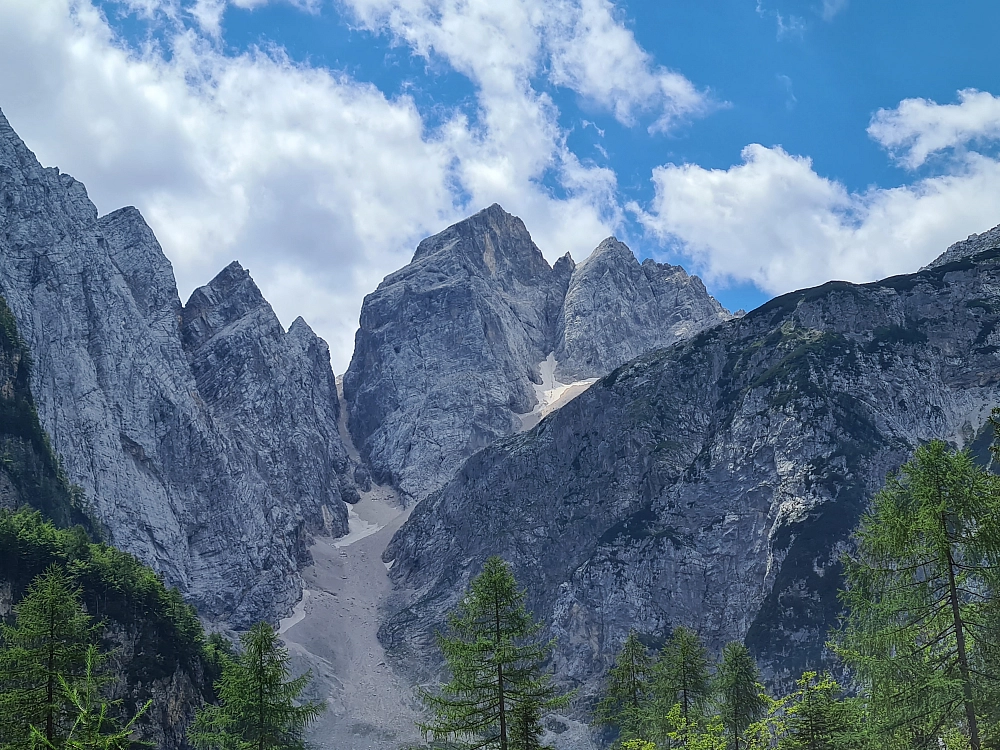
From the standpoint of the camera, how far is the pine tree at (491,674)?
2381 centimetres

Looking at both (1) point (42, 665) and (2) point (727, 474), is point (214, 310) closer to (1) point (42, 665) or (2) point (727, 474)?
(2) point (727, 474)

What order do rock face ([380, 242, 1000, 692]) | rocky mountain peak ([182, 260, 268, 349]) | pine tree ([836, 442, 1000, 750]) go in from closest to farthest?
1. pine tree ([836, 442, 1000, 750])
2. rock face ([380, 242, 1000, 692])
3. rocky mountain peak ([182, 260, 268, 349])

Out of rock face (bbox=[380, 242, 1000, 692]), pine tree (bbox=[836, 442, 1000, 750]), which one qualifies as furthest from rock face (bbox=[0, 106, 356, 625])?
pine tree (bbox=[836, 442, 1000, 750])

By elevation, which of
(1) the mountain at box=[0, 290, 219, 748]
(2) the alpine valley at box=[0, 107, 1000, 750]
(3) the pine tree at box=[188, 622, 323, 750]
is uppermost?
(2) the alpine valley at box=[0, 107, 1000, 750]

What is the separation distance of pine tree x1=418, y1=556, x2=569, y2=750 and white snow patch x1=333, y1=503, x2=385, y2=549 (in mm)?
160485

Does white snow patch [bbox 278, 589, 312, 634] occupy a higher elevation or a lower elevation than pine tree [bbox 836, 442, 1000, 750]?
higher

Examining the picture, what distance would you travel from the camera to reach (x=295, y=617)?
149250mm

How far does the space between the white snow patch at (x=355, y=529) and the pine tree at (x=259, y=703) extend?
15588 centimetres

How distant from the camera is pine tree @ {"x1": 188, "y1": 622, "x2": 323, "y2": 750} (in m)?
26.9

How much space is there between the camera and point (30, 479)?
98.0 m

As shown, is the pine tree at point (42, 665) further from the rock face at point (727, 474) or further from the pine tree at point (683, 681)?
the rock face at point (727, 474)

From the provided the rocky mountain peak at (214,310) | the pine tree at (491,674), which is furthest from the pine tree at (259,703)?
the rocky mountain peak at (214,310)

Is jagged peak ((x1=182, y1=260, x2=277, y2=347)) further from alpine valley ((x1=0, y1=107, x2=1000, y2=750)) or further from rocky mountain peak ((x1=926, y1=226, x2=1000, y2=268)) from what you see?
rocky mountain peak ((x1=926, y1=226, x2=1000, y2=268))

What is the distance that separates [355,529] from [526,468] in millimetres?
54340
